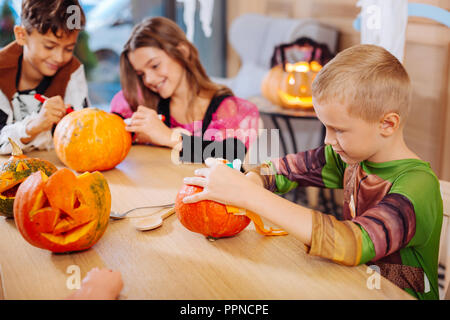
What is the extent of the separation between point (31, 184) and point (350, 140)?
0.63 m

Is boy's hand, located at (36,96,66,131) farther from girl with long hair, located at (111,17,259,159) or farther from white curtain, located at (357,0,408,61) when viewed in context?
white curtain, located at (357,0,408,61)

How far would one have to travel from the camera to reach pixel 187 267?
81cm

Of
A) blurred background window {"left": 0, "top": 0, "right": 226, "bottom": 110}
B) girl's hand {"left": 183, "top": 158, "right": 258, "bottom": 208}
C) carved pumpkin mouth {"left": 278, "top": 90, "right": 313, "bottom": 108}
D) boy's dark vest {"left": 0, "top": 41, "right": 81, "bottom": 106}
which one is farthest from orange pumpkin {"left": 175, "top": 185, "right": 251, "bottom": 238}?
blurred background window {"left": 0, "top": 0, "right": 226, "bottom": 110}

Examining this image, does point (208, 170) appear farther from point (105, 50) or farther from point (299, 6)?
point (105, 50)

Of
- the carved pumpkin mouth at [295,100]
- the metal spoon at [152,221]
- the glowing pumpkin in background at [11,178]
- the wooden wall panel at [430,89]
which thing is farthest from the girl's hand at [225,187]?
the carved pumpkin mouth at [295,100]

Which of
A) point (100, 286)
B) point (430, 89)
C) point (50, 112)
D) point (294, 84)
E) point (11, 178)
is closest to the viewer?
point (100, 286)

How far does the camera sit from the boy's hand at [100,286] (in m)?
0.70

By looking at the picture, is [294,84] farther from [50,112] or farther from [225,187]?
[225,187]

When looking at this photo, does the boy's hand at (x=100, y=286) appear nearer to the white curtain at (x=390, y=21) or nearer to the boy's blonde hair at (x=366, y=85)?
the boy's blonde hair at (x=366, y=85)

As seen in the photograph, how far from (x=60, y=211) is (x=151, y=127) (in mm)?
749

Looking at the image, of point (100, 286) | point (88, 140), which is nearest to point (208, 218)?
point (100, 286)

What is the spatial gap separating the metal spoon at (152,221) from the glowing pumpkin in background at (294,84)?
1.82 metres

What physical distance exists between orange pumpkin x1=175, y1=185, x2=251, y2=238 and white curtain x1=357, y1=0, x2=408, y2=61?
2.97ft
